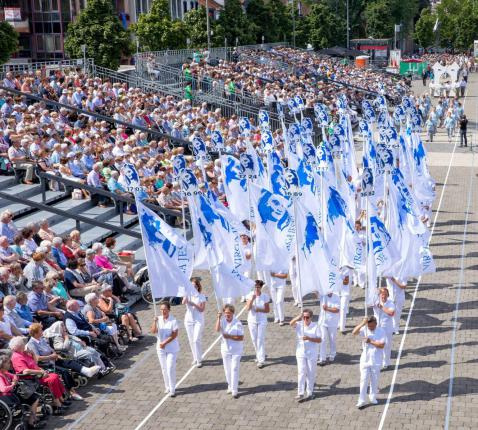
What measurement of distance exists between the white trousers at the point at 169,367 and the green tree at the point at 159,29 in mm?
40199

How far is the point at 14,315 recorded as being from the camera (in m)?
14.6

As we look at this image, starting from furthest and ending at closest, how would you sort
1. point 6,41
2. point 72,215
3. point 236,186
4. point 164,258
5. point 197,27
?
point 197,27
point 6,41
point 236,186
point 72,215
point 164,258

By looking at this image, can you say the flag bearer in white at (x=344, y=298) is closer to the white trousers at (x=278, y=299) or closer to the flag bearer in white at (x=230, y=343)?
the white trousers at (x=278, y=299)

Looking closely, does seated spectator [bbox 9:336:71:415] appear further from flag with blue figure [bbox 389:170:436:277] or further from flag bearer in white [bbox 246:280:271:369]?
flag with blue figure [bbox 389:170:436:277]

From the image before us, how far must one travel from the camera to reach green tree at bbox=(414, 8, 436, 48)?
4904 inches

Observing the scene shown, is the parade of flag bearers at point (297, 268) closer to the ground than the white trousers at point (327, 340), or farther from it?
farther from it

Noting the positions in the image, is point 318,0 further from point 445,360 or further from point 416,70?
point 445,360

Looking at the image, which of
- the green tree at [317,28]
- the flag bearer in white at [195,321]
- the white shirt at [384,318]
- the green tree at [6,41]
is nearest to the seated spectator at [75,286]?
the flag bearer in white at [195,321]

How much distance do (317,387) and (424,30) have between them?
11782 cm

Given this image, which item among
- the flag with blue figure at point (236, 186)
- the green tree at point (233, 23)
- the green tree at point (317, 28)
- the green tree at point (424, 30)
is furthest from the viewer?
the green tree at point (424, 30)

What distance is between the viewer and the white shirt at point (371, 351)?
45.5 feet

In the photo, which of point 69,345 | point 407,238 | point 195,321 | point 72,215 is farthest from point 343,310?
point 72,215

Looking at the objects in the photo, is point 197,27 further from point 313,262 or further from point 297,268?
point 313,262

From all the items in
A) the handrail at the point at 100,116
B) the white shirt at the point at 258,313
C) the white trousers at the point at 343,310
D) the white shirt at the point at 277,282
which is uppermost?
the handrail at the point at 100,116
